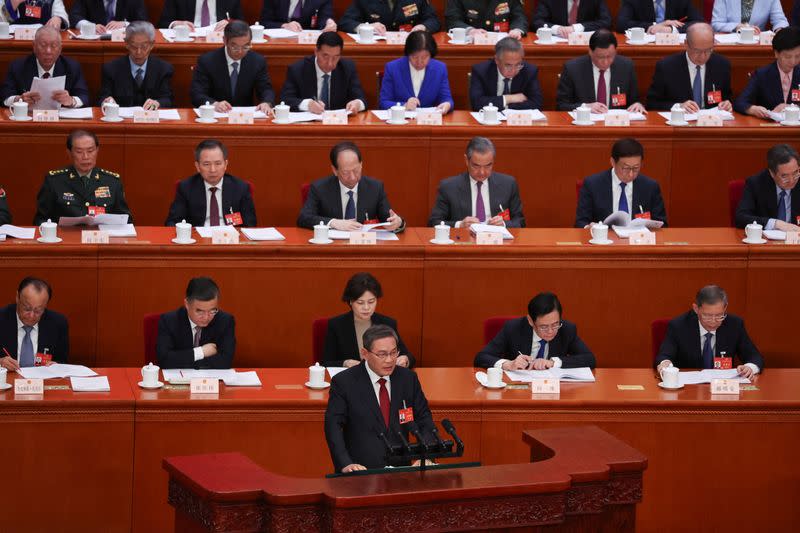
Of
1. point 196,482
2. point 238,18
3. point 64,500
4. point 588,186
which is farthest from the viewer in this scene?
point 238,18

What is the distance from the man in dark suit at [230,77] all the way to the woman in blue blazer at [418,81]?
2.56ft

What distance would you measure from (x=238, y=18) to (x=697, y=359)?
4930 millimetres

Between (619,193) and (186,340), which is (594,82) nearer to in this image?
(619,193)

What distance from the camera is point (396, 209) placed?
887 cm

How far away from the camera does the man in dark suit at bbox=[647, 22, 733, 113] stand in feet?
31.3

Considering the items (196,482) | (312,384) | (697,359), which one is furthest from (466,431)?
(196,482)

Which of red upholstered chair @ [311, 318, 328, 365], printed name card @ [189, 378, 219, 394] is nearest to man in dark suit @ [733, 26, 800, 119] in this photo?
red upholstered chair @ [311, 318, 328, 365]

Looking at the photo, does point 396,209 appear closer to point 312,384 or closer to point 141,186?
point 141,186

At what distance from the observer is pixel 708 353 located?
6.81m

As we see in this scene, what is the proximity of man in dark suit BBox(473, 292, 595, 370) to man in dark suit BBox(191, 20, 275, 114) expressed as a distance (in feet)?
10.5

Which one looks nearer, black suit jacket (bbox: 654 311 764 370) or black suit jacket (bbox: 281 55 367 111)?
black suit jacket (bbox: 654 311 764 370)

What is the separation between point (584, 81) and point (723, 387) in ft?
12.2

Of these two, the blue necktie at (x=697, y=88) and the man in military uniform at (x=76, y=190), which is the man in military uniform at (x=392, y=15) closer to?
the blue necktie at (x=697, y=88)

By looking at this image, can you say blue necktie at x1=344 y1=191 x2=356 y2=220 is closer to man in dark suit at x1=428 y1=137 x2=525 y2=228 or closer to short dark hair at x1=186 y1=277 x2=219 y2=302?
man in dark suit at x1=428 y1=137 x2=525 y2=228
